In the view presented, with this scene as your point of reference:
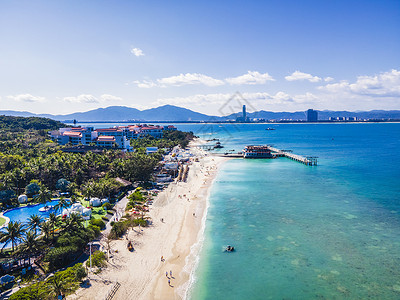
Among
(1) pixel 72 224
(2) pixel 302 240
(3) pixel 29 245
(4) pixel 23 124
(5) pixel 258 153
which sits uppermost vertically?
(4) pixel 23 124

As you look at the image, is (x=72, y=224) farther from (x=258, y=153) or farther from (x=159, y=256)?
(x=258, y=153)

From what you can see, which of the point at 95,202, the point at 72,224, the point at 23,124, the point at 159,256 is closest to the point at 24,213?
the point at 95,202

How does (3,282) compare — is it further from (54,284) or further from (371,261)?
(371,261)

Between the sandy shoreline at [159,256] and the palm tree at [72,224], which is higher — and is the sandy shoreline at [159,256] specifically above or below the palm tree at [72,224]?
below

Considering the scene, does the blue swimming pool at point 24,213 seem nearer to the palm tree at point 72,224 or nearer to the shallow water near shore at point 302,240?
the palm tree at point 72,224

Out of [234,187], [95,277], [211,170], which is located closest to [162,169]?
[211,170]

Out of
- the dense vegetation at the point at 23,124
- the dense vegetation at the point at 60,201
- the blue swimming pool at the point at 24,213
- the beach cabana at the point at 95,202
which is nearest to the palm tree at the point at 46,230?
the dense vegetation at the point at 60,201

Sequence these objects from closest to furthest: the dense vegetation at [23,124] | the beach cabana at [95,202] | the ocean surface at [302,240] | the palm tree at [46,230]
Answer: the ocean surface at [302,240]
the palm tree at [46,230]
the beach cabana at [95,202]
the dense vegetation at [23,124]

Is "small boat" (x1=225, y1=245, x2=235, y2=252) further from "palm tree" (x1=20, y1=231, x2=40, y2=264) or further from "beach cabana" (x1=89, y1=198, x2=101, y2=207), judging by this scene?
"beach cabana" (x1=89, y1=198, x2=101, y2=207)
